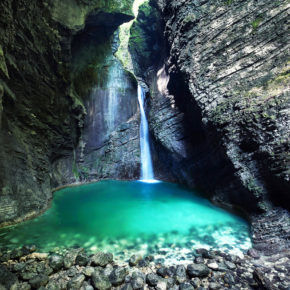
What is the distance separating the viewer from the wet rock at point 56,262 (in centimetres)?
367

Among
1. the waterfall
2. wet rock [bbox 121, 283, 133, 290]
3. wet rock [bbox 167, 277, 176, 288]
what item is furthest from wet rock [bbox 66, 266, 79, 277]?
the waterfall

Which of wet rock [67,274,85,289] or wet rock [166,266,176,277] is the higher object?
wet rock [67,274,85,289]

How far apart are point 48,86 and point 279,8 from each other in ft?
32.0

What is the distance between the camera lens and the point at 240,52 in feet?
24.3

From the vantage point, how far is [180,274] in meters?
3.61

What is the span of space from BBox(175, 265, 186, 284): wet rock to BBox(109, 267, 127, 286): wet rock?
1004 mm

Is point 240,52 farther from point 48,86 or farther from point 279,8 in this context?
point 48,86

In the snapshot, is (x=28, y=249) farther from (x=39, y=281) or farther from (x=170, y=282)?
(x=170, y=282)

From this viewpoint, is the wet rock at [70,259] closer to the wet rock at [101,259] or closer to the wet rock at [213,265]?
the wet rock at [101,259]

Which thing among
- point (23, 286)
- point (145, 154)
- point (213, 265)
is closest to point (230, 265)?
point (213, 265)

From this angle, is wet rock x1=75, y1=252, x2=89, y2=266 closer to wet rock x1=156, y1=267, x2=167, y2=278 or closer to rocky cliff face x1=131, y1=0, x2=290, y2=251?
wet rock x1=156, y1=267, x2=167, y2=278

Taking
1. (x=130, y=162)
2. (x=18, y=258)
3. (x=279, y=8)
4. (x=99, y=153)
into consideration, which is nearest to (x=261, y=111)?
(x=279, y=8)

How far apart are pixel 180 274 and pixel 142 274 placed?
0.74 meters

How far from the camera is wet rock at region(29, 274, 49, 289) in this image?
3183 millimetres
